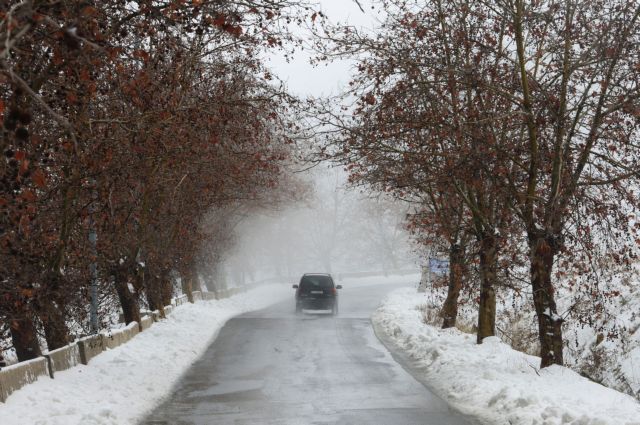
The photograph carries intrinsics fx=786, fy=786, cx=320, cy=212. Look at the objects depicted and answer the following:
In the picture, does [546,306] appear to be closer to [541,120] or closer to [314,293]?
[541,120]

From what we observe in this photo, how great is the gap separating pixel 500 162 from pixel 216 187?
10.9 m

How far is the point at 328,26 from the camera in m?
14.2

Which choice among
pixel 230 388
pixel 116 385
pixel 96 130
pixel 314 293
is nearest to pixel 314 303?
pixel 314 293

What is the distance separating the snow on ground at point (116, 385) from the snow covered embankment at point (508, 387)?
5.00 meters

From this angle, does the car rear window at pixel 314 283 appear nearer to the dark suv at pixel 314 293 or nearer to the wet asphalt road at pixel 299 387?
the dark suv at pixel 314 293

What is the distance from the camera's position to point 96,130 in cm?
1284

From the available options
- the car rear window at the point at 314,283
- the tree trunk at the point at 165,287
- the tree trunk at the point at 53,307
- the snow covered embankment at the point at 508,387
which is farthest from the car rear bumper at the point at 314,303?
the tree trunk at the point at 53,307

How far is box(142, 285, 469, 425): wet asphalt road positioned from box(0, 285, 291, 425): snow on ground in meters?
0.39

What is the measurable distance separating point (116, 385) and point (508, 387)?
6.45 m

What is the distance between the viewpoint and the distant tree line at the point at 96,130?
723 cm

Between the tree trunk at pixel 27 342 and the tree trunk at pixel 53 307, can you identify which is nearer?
the tree trunk at pixel 53 307

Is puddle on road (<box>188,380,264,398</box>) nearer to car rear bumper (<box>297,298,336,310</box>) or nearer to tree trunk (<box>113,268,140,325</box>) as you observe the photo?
tree trunk (<box>113,268,140,325</box>)

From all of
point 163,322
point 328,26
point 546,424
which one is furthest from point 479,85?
point 163,322

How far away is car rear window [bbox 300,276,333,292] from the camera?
36219 mm
